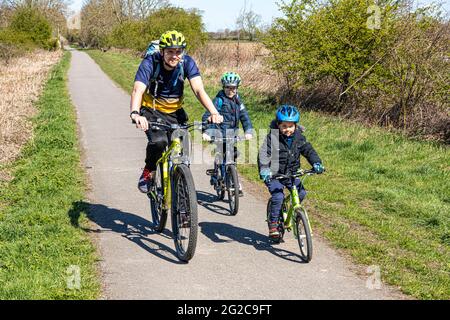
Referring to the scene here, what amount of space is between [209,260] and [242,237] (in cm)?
87

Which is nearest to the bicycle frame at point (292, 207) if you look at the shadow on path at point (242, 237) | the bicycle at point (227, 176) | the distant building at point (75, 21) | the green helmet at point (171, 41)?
the shadow on path at point (242, 237)

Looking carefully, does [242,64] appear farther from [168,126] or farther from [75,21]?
[75,21]

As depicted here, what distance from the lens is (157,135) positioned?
225 inches

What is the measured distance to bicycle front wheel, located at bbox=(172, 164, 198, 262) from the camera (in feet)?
16.2

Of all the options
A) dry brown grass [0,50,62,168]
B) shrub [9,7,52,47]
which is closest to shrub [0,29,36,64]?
shrub [9,7,52,47]

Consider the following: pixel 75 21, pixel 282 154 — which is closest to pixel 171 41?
pixel 282 154

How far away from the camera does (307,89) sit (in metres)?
15.8

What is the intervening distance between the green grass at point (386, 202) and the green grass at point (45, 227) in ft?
8.33

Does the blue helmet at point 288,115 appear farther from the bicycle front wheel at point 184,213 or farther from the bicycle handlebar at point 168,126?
the bicycle front wheel at point 184,213

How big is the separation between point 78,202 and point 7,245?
5.87ft

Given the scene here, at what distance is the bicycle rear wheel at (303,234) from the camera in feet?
16.9

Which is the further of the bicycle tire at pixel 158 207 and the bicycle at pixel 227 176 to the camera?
the bicycle at pixel 227 176

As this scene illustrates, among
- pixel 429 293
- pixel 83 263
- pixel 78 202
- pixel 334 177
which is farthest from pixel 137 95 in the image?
pixel 334 177

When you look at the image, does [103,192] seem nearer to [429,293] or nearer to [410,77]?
[429,293]
